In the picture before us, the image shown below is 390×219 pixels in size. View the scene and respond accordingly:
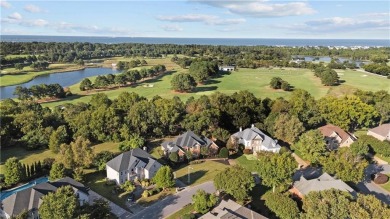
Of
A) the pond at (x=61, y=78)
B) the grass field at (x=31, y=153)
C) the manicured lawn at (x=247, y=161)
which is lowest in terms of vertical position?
the grass field at (x=31, y=153)

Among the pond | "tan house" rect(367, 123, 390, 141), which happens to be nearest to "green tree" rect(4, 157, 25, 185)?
"tan house" rect(367, 123, 390, 141)

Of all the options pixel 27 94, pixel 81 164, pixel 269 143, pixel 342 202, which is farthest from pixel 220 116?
pixel 27 94

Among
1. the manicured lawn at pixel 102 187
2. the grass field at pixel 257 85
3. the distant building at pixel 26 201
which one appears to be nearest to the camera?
the distant building at pixel 26 201

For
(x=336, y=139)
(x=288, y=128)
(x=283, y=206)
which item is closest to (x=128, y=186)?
(x=283, y=206)

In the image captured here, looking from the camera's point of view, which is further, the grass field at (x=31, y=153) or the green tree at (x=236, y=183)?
the grass field at (x=31, y=153)

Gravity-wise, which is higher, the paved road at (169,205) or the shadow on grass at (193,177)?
the paved road at (169,205)

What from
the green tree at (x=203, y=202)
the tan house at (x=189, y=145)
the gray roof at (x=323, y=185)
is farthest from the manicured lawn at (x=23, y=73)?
the gray roof at (x=323, y=185)

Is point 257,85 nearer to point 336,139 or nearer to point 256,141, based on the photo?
point 336,139

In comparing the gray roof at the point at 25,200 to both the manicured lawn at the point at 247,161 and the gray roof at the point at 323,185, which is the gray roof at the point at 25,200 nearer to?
the manicured lawn at the point at 247,161
